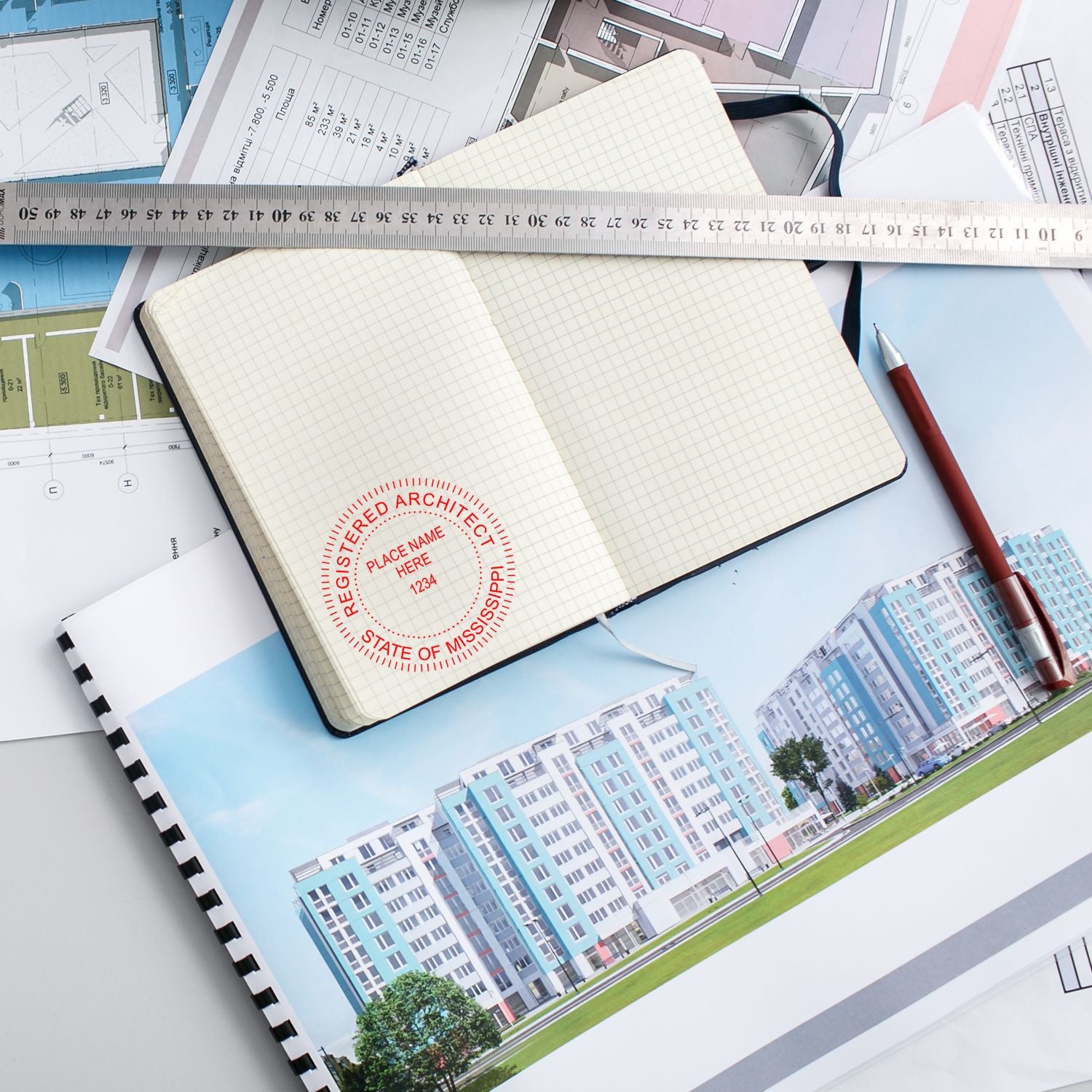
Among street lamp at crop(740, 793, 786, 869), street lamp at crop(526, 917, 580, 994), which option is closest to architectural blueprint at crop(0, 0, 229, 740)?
street lamp at crop(526, 917, 580, 994)

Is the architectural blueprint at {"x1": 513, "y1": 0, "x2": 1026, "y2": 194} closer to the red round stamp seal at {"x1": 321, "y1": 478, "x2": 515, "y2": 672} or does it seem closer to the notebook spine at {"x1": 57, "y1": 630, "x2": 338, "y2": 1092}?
the red round stamp seal at {"x1": 321, "y1": 478, "x2": 515, "y2": 672}

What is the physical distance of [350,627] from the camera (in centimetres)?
74

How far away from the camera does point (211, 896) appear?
2.51 ft

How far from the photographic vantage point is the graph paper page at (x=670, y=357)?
0.78m

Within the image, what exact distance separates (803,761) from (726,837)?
90 mm

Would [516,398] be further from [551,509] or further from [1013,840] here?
[1013,840]

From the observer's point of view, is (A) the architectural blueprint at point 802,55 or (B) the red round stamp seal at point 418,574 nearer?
(B) the red round stamp seal at point 418,574

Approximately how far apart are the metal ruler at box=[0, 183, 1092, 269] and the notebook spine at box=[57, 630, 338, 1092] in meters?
0.36

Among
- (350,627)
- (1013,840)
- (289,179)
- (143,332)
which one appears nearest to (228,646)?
(350,627)

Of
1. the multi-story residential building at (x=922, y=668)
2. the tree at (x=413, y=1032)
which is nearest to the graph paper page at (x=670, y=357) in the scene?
the multi-story residential building at (x=922, y=668)

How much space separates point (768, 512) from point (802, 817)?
0.26 m

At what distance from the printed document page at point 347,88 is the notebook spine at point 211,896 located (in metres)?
0.40

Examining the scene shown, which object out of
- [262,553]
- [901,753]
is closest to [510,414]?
[262,553]

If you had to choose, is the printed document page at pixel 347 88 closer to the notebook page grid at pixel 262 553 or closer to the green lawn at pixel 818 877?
the notebook page grid at pixel 262 553
